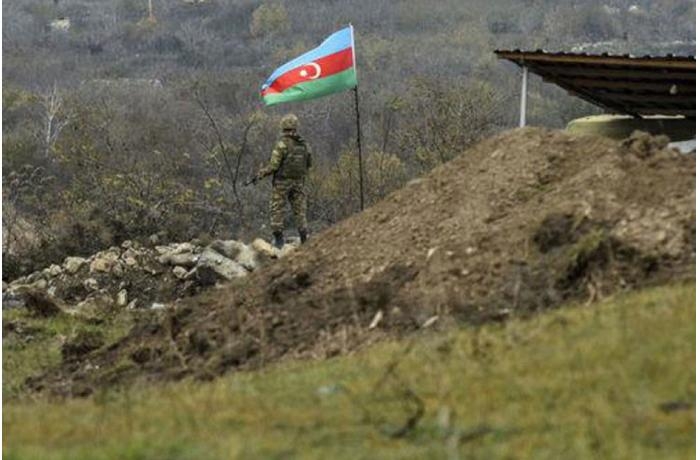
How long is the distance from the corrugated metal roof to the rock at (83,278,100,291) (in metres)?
7.22

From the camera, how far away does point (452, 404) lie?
8.73m

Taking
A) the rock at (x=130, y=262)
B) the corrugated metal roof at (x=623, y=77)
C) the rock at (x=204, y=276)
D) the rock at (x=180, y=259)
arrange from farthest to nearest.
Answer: the rock at (x=130, y=262)
the rock at (x=180, y=259)
the rock at (x=204, y=276)
the corrugated metal roof at (x=623, y=77)

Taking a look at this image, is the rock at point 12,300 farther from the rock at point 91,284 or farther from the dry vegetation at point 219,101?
the dry vegetation at point 219,101

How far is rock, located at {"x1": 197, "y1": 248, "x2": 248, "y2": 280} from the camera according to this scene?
816 inches

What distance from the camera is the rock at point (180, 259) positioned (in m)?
22.4

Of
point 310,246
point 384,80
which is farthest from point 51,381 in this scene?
point 384,80

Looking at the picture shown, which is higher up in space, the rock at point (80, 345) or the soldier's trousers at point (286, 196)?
the soldier's trousers at point (286, 196)

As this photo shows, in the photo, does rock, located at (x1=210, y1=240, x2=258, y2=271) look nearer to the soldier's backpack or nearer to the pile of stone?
the pile of stone

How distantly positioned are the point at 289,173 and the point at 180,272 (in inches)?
94.7

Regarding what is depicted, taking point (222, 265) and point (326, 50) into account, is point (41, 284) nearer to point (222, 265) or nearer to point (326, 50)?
point (222, 265)

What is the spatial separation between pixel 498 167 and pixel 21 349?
18.4 ft

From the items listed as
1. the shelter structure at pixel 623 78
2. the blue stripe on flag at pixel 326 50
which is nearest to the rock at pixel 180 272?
the blue stripe on flag at pixel 326 50

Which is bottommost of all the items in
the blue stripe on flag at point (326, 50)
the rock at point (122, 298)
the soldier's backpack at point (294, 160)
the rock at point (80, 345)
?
the rock at point (122, 298)

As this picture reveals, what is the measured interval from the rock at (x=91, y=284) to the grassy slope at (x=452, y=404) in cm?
1113
